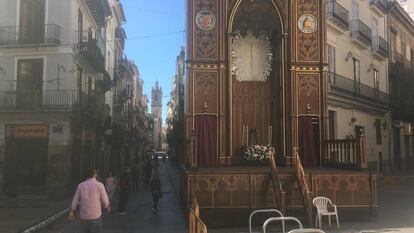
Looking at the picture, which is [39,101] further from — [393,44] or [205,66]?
[393,44]

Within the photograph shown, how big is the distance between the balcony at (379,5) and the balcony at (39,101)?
63.0 feet

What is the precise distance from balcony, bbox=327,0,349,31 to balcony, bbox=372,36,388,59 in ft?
18.9

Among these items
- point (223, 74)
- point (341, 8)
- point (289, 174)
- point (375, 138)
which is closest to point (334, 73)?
point (341, 8)

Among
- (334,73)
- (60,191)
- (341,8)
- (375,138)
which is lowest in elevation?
(60,191)

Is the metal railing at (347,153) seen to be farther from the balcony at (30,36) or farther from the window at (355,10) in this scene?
the window at (355,10)

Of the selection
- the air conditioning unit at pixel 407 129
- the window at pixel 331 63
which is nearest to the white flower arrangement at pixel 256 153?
the window at pixel 331 63

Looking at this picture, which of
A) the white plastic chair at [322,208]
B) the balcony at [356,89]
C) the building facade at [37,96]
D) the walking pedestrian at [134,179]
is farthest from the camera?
the walking pedestrian at [134,179]

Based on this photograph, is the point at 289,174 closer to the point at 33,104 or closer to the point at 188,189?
the point at 188,189

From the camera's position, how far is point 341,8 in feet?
90.8

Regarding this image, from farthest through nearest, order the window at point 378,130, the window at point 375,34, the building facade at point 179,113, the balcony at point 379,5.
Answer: the window at point 378,130, the window at point 375,34, the balcony at point 379,5, the building facade at point 179,113

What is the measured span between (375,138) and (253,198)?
917 inches

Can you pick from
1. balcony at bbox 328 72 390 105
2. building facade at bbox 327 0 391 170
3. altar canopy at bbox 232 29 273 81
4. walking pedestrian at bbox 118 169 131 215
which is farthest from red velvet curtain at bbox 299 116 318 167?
balcony at bbox 328 72 390 105

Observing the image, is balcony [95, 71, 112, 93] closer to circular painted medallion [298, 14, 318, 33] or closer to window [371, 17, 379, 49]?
window [371, 17, 379, 49]

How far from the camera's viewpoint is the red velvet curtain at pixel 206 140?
15617 millimetres
